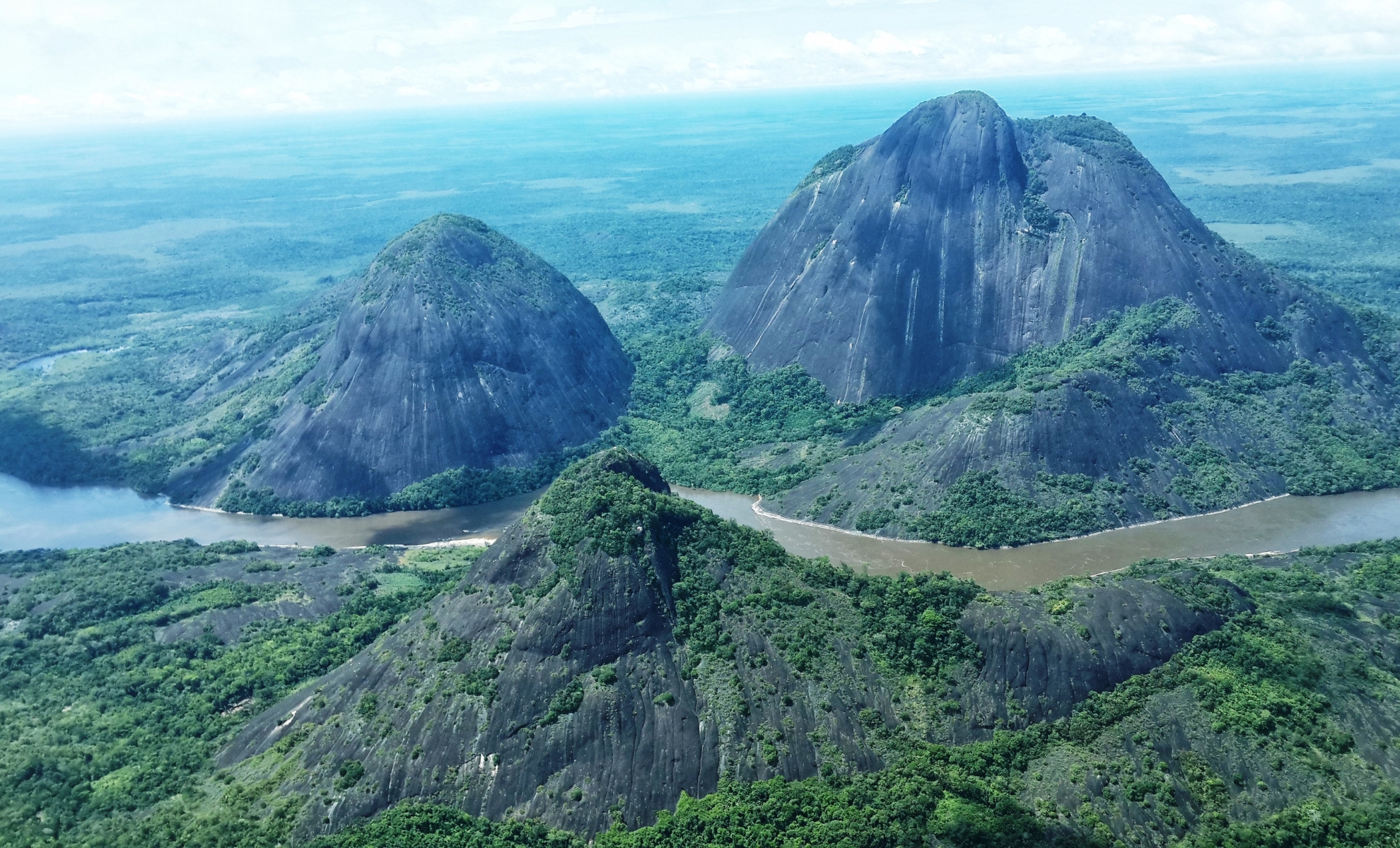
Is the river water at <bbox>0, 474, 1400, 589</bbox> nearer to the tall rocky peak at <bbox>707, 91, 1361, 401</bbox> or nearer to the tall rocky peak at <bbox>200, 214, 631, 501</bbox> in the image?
the tall rocky peak at <bbox>200, 214, 631, 501</bbox>

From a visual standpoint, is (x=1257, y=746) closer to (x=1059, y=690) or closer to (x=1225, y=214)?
(x=1059, y=690)

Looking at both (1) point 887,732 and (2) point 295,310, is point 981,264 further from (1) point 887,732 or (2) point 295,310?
(2) point 295,310

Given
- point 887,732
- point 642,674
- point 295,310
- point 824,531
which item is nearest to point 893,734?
point 887,732

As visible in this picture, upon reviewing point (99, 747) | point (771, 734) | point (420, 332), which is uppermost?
point (420, 332)

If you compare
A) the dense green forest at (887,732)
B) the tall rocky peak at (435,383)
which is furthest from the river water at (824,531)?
the dense green forest at (887,732)

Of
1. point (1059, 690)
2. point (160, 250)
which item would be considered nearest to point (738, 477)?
point (1059, 690)

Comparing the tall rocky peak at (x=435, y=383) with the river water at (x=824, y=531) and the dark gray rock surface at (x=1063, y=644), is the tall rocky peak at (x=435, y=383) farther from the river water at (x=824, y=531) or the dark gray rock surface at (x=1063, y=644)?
the dark gray rock surface at (x=1063, y=644)

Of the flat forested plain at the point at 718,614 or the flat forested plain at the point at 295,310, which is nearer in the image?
the flat forested plain at the point at 718,614

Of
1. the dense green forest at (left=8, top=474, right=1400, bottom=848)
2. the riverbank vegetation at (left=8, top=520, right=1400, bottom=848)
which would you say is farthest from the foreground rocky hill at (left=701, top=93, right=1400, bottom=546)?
the riverbank vegetation at (left=8, top=520, right=1400, bottom=848)
